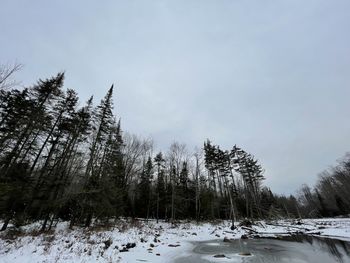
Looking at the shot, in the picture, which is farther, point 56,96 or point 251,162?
point 251,162

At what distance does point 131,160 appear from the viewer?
29031mm

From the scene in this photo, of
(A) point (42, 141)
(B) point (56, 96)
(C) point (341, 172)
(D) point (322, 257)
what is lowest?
(D) point (322, 257)

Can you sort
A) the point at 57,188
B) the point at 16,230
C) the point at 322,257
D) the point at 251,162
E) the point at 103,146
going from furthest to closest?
the point at 251,162 → the point at 103,146 → the point at 57,188 → the point at 16,230 → the point at 322,257

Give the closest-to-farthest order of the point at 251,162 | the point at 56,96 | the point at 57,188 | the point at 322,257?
1. the point at 322,257
2. the point at 57,188
3. the point at 56,96
4. the point at 251,162

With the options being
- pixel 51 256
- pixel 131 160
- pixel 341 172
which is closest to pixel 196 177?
pixel 131 160

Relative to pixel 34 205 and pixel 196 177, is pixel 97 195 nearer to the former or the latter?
pixel 34 205

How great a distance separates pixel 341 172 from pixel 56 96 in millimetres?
74512

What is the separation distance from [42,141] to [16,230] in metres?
7.80

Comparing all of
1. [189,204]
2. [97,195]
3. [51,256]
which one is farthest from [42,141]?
[189,204]

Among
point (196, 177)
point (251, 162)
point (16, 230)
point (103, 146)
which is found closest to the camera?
point (16, 230)

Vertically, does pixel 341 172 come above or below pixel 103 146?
above

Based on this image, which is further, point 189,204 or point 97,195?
point 189,204

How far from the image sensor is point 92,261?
7.77 metres

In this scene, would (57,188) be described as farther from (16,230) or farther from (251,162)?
(251,162)
